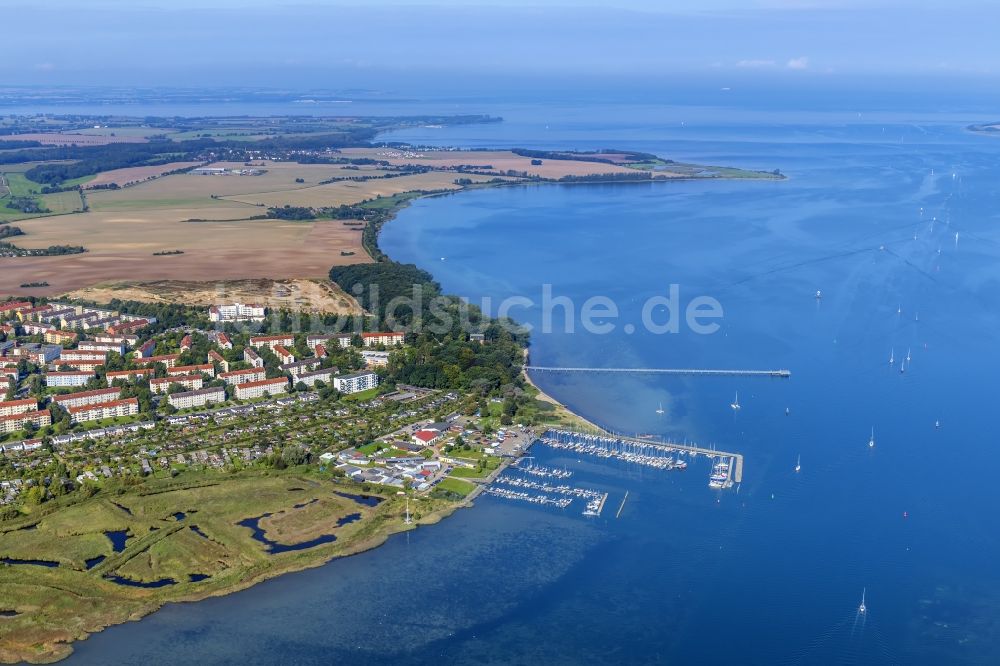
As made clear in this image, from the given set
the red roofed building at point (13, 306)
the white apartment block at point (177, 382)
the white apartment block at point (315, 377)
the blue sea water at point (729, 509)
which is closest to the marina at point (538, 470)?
the blue sea water at point (729, 509)

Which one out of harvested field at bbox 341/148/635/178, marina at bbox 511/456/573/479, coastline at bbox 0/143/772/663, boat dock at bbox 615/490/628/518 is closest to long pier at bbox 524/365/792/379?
coastline at bbox 0/143/772/663

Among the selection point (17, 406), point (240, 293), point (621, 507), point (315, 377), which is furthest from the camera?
point (240, 293)

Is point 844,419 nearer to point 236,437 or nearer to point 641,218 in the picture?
point 236,437

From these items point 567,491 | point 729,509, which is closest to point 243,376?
point 567,491

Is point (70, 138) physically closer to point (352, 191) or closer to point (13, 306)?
point (352, 191)

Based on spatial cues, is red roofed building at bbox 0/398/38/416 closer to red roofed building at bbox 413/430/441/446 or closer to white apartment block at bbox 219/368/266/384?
white apartment block at bbox 219/368/266/384

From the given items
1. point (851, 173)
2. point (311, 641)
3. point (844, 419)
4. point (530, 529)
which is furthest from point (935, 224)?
point (311, 641)
